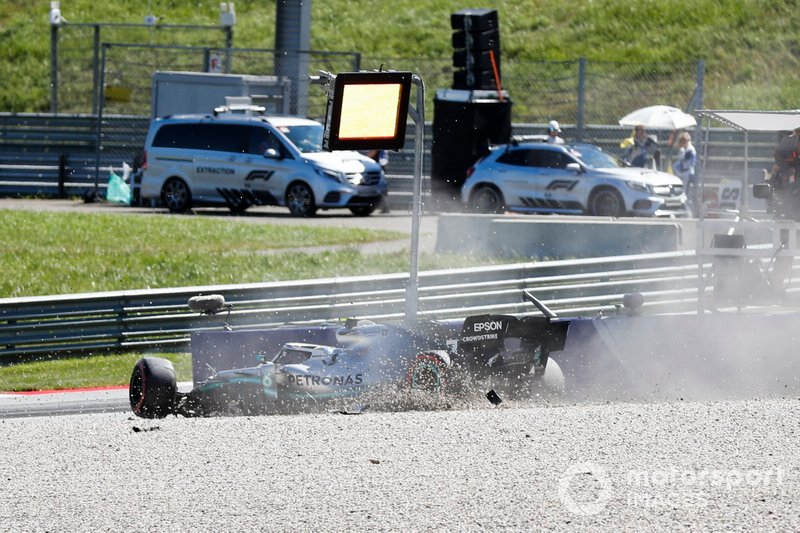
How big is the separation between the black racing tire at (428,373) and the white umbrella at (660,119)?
46.5 feet

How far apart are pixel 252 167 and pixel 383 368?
14592 millimetres

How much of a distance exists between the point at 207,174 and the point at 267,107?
3.00 meters

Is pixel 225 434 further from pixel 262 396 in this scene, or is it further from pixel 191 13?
pixel 191 13

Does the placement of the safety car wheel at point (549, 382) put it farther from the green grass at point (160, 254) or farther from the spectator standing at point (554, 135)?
the spectator standing at point (554, 135)

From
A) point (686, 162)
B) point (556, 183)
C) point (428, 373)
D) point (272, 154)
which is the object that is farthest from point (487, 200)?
point (428, 373)

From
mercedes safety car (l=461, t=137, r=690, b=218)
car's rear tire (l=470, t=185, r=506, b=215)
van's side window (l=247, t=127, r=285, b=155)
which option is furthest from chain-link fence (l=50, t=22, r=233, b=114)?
mercedes safety car (l=461, t=137, r=690, b=218)

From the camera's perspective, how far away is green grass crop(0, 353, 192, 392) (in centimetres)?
1297

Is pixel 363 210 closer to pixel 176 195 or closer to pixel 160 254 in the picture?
pixel 176 195

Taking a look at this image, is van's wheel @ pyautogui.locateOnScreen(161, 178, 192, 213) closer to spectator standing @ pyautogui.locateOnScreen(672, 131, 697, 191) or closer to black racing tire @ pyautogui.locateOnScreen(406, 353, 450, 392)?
spectator standing @ pyautogui.locateOnScreen(672, 131, 697, 191)

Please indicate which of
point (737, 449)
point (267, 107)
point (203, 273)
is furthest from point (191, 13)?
point (737, 449)

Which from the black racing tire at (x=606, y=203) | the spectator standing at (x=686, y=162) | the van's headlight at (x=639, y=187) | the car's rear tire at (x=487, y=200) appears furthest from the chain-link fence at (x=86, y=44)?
the van's headlight at (x=639, y=187)

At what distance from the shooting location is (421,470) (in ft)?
26.6

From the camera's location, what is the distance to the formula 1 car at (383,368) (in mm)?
10031

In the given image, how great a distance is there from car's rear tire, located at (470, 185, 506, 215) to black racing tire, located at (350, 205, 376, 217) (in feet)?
7.01
